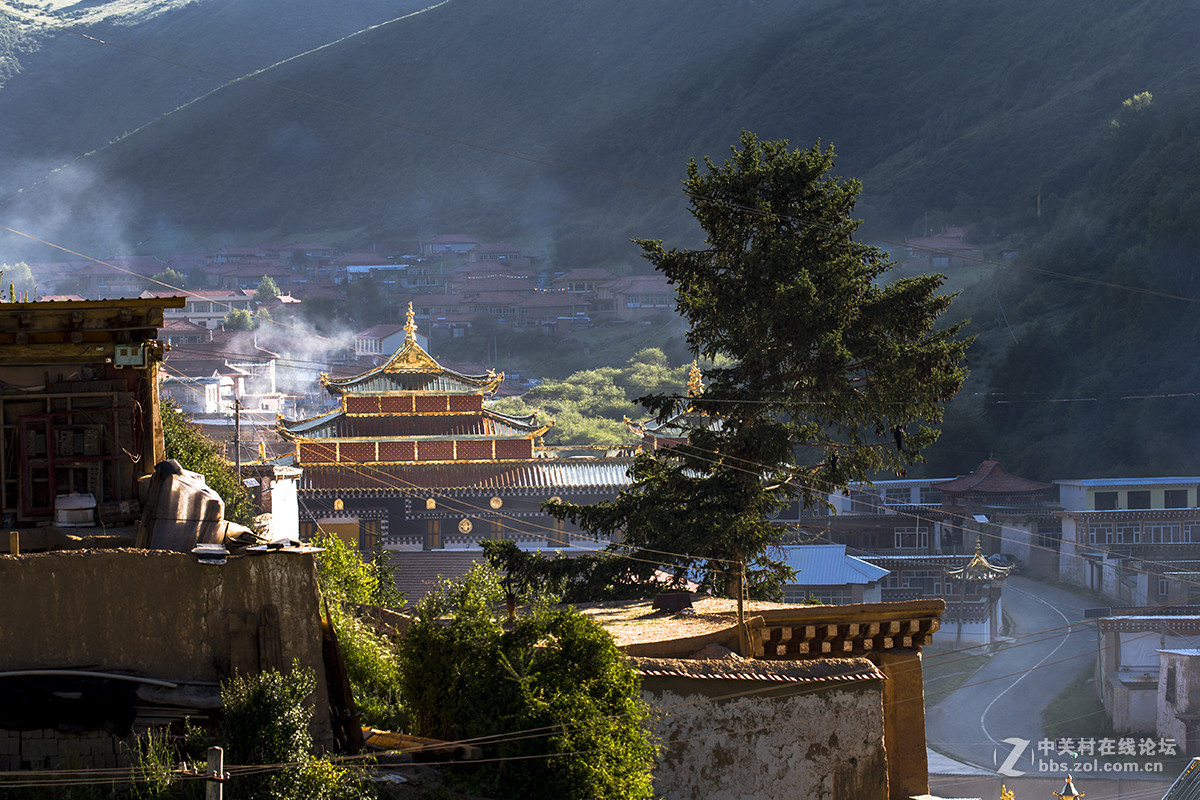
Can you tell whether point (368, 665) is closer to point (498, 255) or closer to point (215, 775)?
point (215, 775)

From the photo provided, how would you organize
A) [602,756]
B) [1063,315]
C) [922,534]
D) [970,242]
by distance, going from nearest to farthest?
1. [602,756]
2. [922,534]
3. [1063,315]
4. [970,242]

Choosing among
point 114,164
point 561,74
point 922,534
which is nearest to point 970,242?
point 922,534

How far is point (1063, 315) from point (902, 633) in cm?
6425

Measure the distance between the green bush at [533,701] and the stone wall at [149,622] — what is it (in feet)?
3.86

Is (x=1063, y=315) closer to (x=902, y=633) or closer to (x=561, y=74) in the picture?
(x=902, y=633)

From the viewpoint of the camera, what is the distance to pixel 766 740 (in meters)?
12.5

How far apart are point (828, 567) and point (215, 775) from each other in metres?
36.8

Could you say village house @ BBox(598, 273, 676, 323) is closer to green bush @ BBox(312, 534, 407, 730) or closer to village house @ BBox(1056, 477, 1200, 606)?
village house @ BBox(1056, 477, 1200, 606)

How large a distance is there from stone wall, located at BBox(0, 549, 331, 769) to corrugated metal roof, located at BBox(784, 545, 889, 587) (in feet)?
109

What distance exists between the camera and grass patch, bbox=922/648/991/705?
41.2m

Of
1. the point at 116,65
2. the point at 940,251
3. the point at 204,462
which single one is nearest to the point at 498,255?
the point at 940,251

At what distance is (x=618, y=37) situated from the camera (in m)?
170

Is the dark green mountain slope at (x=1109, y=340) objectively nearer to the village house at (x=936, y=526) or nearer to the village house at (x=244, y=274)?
the village house at (x=936, y=526)

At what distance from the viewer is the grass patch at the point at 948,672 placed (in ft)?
135
